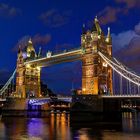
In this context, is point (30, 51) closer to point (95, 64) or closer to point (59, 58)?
point (59, 58)

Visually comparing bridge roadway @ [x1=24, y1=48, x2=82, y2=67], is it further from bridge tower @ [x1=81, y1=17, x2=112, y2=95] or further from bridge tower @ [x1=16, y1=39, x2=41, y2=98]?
bridge tower @ [x1=16, y1=39, x2=41, y2=98]

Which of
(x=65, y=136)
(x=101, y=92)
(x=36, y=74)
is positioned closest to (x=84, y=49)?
(x=101, y=92)

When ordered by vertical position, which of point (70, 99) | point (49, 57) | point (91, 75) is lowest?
point (70, 99)

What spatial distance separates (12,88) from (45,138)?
187ft

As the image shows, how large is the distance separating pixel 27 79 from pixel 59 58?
14.9 m

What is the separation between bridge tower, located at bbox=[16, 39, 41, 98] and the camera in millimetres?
74000

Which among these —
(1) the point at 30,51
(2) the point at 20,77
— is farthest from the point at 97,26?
(2) the point at 20,77

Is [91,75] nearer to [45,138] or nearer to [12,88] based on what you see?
[45,138]

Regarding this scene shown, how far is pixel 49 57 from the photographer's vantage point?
64.1m

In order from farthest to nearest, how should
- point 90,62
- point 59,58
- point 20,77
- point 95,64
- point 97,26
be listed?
point 20,77 → point 59,58 → point 97,26 → point 90,62 → point 95,64

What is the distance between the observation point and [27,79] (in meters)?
74.4

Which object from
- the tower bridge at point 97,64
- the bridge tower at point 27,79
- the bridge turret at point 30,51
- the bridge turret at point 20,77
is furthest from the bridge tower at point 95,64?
the bridge turret at point 30,51

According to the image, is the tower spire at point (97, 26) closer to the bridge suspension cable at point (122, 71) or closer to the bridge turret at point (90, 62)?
the bridge turret at point (90, 62)

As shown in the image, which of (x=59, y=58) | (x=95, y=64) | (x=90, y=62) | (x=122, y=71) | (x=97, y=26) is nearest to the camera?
(x=122, y=71)
